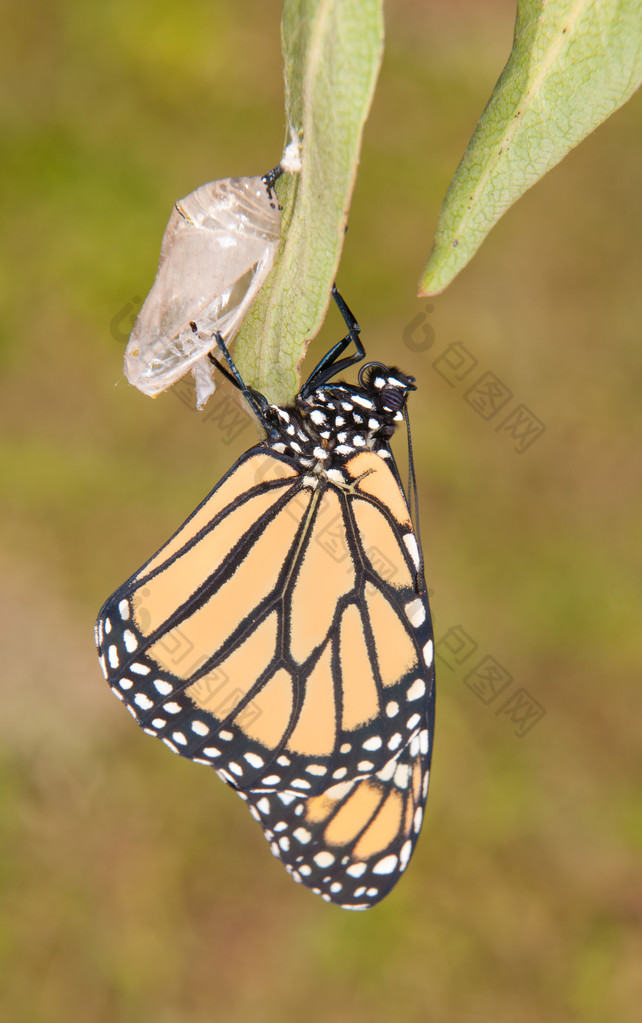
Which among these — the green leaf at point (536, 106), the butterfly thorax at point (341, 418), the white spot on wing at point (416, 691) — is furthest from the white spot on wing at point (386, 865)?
the green leaf at point (536, 106)

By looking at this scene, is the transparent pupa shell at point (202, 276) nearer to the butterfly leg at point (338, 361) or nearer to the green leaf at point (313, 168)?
the green leaf at point (313, 168)

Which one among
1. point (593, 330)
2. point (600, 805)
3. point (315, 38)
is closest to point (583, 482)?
point (593, 330)

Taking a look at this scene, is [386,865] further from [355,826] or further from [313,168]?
[313,168]

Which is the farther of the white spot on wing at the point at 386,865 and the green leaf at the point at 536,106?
the white spot on wing at the point at 386,865

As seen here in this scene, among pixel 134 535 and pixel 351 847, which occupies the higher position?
pixel 134 535

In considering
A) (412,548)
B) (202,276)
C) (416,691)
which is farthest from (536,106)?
(416,691)

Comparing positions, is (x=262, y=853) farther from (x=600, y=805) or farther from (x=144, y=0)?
(x=144, y=0)
